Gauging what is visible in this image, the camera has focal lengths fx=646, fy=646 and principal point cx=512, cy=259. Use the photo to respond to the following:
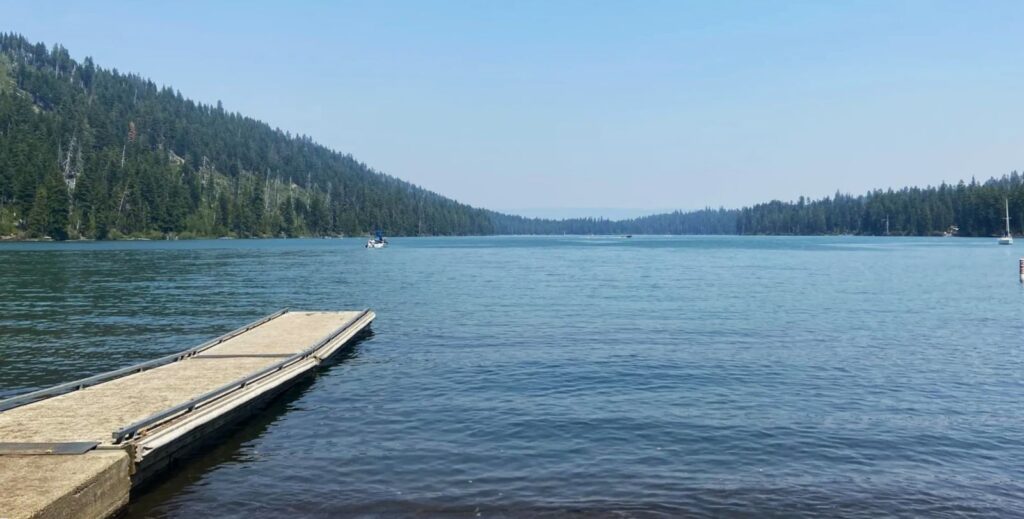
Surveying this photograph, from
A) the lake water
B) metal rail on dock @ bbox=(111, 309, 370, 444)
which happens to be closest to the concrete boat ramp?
metal rail on dock @ bbox=(111, 309, 370, 444)

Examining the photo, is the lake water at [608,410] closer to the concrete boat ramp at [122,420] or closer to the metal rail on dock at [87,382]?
the concrete boat ramp at [122,420]

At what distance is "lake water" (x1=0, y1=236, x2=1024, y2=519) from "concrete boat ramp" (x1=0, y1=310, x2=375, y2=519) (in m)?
0.87

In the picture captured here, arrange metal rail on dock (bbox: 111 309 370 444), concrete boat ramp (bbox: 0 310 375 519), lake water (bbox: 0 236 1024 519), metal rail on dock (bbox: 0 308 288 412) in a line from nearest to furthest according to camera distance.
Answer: concrete boat ramp (bbox: 0 310 375 519) → lake water (bbox: 0 236 1024 519) → metal rail on dock (bbox: 111 309 370 444) → metal rail on dock (bbox: 0 308 288 412)

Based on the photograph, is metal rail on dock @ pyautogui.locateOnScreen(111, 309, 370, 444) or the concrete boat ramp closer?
the concrete boat ramp

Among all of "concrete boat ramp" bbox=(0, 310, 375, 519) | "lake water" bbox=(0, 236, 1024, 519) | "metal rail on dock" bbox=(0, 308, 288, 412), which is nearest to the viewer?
"concrete boat ramp" bbox=(0, 310, 375, 519)

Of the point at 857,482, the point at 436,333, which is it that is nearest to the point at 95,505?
the point at 857,482

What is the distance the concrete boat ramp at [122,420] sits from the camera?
1162cm

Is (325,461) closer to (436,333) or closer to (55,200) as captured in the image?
(436,333)

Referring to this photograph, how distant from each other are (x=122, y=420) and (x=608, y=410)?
43.5 ft

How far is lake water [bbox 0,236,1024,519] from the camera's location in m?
13.7

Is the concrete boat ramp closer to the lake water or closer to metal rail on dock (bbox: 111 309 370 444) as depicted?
metal rail on dock (bbox: 111 309 370 444)

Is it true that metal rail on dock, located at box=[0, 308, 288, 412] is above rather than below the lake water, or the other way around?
above

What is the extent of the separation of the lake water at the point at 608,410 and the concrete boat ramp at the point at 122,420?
868 millimetres

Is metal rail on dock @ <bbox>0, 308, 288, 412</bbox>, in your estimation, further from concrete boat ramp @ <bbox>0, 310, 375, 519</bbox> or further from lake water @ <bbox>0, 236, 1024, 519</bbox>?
lake water @ <bbox>0, 236, 1024, 519</bbox>
